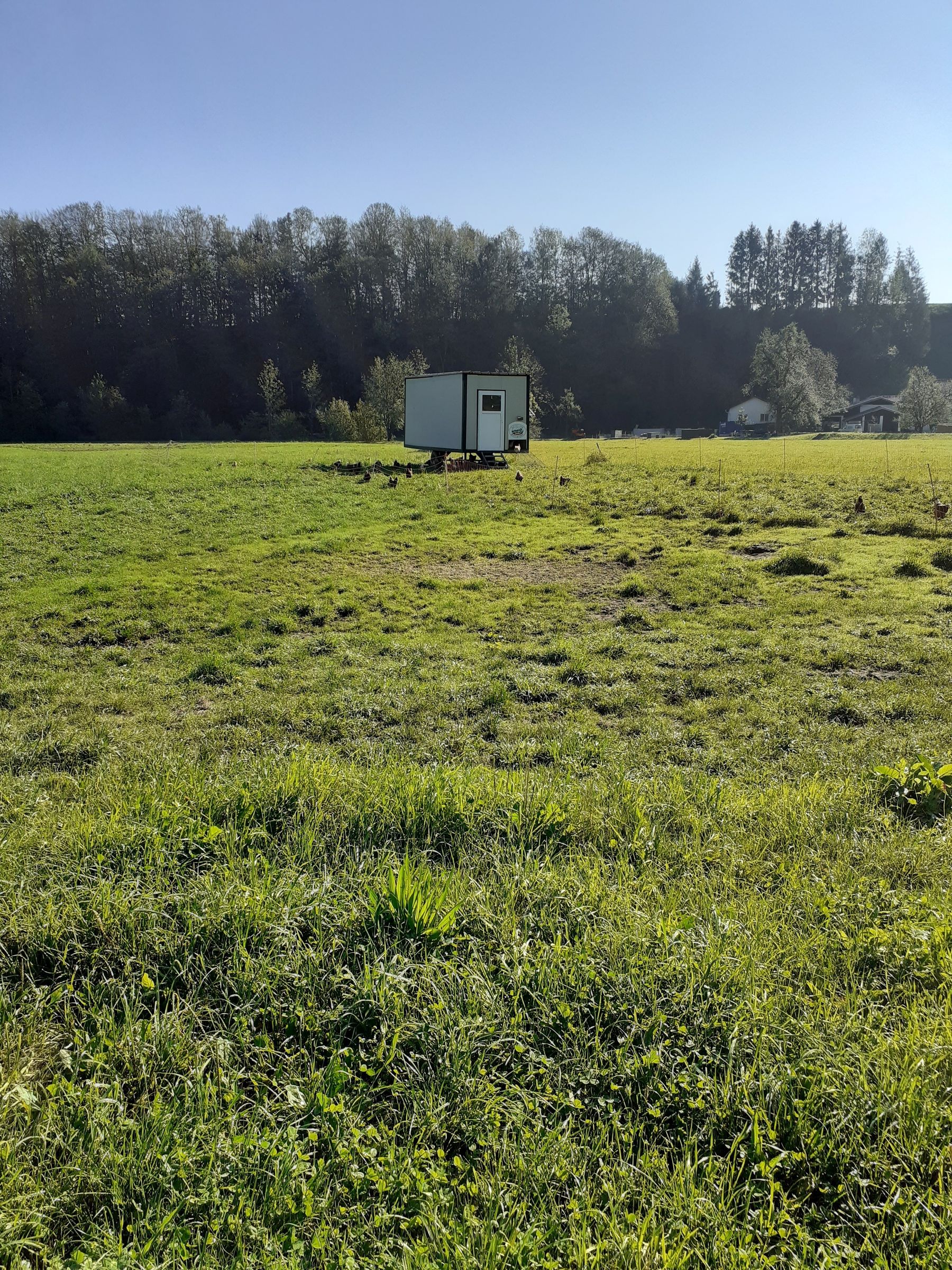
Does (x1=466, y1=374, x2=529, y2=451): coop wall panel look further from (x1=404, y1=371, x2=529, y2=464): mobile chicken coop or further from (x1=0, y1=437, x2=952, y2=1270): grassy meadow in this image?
(x1=0, y1=437, x2=952, y2=1270): grassy meadow

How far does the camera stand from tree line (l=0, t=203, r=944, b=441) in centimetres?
8631

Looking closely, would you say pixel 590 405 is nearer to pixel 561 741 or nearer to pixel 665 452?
pixel 665 452

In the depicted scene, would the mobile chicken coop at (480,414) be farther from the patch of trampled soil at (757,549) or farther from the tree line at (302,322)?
the tree line at (302,322)

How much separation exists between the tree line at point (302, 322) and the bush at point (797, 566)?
59.3 m

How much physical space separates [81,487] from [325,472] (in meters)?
7.90

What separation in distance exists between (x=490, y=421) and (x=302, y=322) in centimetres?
7650

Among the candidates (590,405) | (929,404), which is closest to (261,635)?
(929,404)

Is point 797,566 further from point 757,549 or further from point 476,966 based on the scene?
point 476,966

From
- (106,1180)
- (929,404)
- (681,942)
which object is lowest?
(106,1180)

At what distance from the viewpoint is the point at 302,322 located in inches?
3873

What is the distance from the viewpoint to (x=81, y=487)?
23.5 metres

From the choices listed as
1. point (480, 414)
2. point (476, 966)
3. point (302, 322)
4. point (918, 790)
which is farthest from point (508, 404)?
point (302, 322)

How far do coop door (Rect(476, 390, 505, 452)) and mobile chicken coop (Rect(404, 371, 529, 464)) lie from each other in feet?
0.07

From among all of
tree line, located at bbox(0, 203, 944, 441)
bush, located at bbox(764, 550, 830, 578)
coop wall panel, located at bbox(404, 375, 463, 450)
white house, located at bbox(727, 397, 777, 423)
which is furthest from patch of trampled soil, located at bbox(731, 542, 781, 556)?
white house, located at bbox(727, 397, 777, 423)
